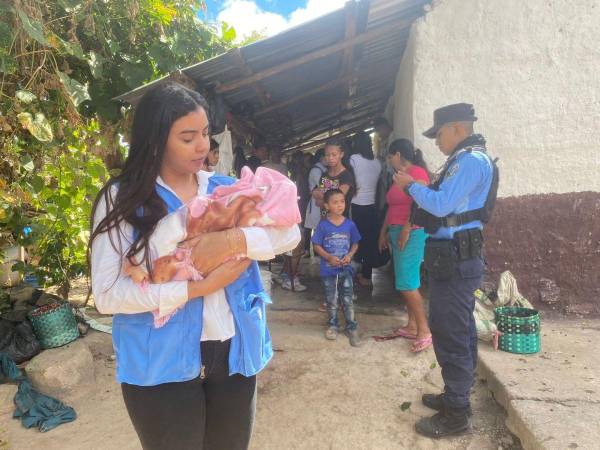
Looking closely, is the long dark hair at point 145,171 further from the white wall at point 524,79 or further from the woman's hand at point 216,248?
the white wall at point 524,79

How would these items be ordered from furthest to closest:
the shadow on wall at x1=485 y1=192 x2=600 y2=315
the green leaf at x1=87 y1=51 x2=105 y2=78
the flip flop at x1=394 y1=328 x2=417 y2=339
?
the shadow on wall at x1=485 y1=192 x2=600 y2=315
the flip flop at x1=394 y1=328 x2=417 y2=339
the green leaf at x1=87 y1=51 x2=105 y2=78

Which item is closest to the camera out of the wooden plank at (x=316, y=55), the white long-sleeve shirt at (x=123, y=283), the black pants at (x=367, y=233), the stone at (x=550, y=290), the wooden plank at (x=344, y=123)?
the white long-sleeve shirt at (x=123, y=283)

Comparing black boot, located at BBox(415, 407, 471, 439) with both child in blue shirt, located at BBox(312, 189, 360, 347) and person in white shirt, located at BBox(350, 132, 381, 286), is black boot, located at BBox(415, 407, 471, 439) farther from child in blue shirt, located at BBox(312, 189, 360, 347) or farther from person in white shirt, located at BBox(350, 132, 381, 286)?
person in white shirt, located at BBox(350, 132, 381, 286)

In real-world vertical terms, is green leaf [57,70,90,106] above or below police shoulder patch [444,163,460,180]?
above

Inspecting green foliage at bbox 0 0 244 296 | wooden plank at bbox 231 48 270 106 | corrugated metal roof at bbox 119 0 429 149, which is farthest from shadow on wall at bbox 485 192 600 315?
green foliage at bbox 0 0 244 296

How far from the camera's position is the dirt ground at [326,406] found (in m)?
2.67

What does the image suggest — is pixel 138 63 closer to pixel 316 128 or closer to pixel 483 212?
pixel 483 212

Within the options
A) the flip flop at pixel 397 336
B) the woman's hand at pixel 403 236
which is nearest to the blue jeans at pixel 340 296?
the flip flop at pixel 397 336

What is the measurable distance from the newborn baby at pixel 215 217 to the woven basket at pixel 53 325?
3.51 meters

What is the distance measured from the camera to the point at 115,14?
340cm

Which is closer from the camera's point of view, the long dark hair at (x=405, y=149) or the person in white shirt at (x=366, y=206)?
the long dark hair at (x=405, y=149)

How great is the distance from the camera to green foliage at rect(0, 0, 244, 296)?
2.97 m

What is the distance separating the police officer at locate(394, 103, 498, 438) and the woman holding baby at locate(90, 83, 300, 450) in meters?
1.39

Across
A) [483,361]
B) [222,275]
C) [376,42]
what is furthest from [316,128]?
[222,275]
